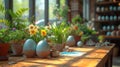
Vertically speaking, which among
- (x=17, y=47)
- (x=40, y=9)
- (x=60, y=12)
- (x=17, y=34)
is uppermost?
(x=40, y=9)

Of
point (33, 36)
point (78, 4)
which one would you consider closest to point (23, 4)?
point (33, 36)

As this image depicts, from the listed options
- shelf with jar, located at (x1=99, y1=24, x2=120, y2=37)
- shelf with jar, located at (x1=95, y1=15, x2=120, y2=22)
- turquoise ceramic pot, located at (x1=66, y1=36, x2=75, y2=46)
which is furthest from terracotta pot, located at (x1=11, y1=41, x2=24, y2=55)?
shelf with jar, located at (x1=95, y1=15, x2=120, y2=22)

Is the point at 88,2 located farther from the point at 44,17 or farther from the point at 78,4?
the point at 44,17

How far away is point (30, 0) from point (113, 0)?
5.94 metres

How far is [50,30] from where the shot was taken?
3639 millimetres

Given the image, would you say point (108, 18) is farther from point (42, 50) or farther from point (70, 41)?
point (42, 50)

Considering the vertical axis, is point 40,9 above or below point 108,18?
above

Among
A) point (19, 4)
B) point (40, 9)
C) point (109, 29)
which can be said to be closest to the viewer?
point (19, 4)

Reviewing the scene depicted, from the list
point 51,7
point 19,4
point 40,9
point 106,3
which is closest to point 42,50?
point 19,4

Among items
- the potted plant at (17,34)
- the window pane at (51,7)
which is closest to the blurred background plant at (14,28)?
the potted plant at (17,34)

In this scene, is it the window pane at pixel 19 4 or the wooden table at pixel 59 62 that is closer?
the wooden table at pixel 59 62

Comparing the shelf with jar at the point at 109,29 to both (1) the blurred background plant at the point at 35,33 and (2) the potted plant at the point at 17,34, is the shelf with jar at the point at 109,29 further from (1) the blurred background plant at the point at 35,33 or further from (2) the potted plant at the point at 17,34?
(1) the blurred background plant at the point at 35,33

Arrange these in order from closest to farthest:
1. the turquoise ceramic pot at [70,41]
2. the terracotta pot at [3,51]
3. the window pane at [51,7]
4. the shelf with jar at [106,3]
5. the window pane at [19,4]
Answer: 1. the terracotta pot at [3,51]
2. the turquoise ceramic pot at [70,41]
3. the window pane at [19,4]
4. the window pane at [51,7]
5. the shelf with jar at [106,3]

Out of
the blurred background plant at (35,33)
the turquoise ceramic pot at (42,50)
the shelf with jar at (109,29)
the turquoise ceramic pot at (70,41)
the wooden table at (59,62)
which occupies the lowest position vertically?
the shelf with jar at (109,29)
